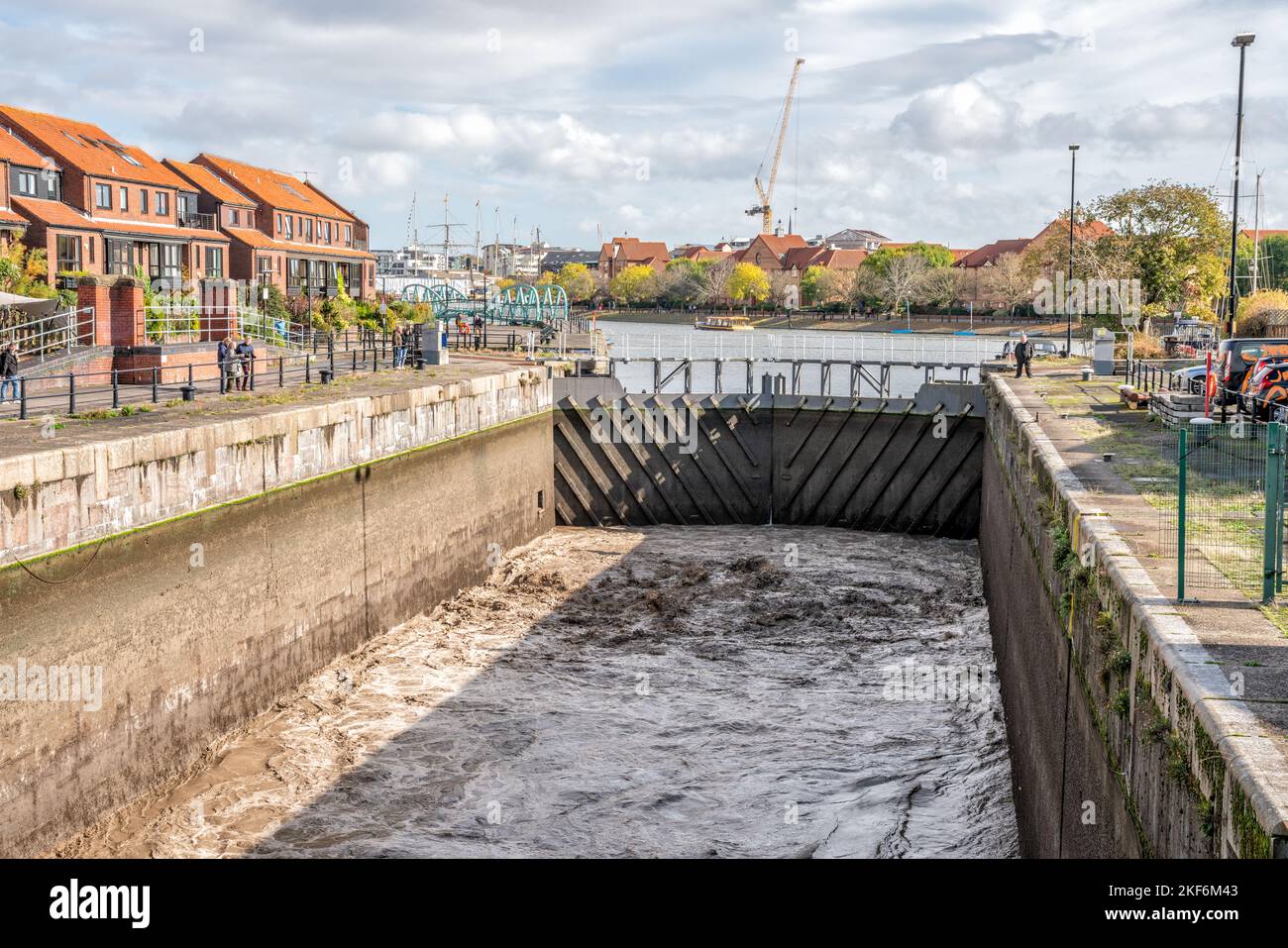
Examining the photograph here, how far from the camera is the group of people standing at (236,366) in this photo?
22688 millimetres

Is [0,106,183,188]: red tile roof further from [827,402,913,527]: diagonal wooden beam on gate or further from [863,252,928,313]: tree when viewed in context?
[863,252,928,313]: tree

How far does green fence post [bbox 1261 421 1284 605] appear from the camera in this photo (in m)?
8.79

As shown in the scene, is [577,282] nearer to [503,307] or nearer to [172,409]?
[503,307]

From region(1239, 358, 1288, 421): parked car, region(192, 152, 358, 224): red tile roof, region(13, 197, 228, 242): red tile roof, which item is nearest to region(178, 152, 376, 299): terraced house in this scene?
region(192, 152, 358, 224): red tile roof

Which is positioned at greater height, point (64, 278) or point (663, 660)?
point (64, 278)

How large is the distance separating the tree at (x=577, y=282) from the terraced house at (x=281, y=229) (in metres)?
85.2

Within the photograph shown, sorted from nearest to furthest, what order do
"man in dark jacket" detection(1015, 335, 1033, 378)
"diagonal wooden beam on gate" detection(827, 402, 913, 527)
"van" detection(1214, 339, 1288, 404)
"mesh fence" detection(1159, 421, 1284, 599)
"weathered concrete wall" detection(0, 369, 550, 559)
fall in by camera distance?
1. "mesh fence" detection(1159, 421, 1284, 599)
2. "weathered concrete wall" detection(0, 369, 550, 559)
3. "van" detection(1214, 339, 1288, 404)
4. "diagonal wooden beam on gate" detection(827, 402, 913, 527)
5. "man in dark jacket" detection(1015, 335, 1033, 378)

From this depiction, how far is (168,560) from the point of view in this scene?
49.8 feet

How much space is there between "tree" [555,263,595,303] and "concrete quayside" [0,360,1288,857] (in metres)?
137

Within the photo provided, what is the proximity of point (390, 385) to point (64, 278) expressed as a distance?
23039mm

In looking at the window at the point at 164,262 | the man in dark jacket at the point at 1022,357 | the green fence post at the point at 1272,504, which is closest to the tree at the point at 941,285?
the window at the point at 164,262
